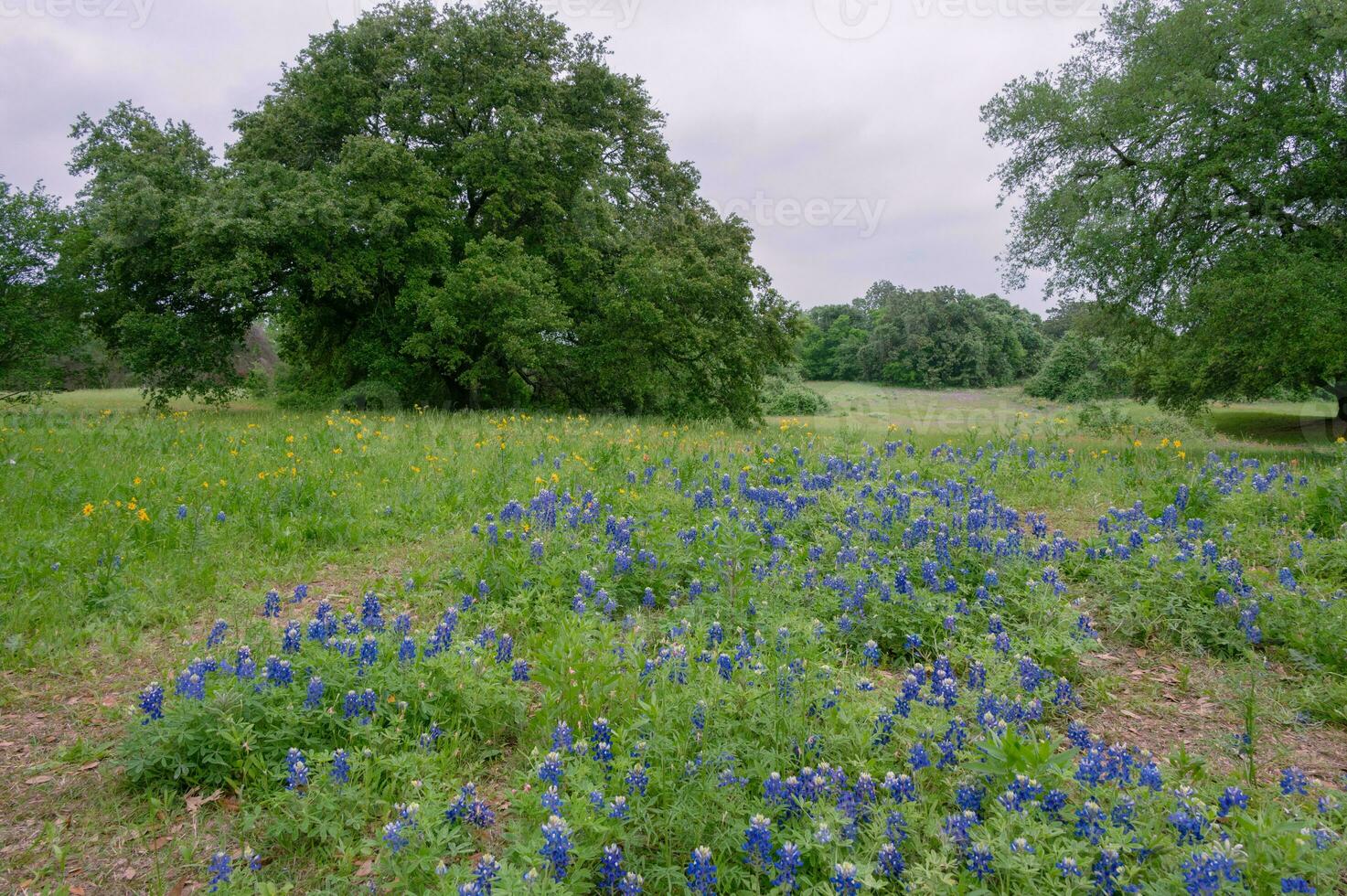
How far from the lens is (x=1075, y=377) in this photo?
36.0m

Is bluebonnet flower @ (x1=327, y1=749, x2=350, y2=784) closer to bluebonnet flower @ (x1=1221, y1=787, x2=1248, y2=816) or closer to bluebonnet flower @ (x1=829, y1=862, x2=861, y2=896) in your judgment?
bluebonnet flower @ (x1=829, y1=862, x2=861, y2=896)

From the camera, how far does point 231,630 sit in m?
4.15

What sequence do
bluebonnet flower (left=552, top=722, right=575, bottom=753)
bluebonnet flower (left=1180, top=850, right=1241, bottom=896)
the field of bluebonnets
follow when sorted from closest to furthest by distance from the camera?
bluebonnet flower (left=1180, top=850, right=1241, bottom=896) < the field of bluebonnets < bluebonnet flower (left=552, top=722, right=575, bottom=753)

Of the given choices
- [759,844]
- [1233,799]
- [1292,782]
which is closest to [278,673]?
[759,844]

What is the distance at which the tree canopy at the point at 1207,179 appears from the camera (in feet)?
41.9

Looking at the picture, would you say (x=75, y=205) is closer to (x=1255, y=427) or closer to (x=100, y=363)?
(x=100, y=363)

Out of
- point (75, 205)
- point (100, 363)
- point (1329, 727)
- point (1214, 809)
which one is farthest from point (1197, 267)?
point (100, 363)

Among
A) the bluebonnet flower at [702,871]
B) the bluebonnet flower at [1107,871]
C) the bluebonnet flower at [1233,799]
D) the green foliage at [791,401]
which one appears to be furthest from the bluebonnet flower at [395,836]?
the green foliage at [791,401]

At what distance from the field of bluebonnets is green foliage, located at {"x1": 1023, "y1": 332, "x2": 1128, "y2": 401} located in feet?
103

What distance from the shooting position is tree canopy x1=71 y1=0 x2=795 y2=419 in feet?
52.4

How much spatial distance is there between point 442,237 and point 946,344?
105 ft

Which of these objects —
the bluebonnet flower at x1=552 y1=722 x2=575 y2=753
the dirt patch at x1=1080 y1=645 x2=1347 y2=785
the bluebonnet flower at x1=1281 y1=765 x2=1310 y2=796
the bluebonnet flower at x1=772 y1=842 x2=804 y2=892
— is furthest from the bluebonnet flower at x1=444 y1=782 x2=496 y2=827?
the bluebonnet flower at x1=1281 y1=765 x2=1310 y2=796

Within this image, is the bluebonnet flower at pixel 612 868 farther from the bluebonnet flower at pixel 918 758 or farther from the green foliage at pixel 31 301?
the green foliage at pixel 31 301

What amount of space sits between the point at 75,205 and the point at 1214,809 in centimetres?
2471
